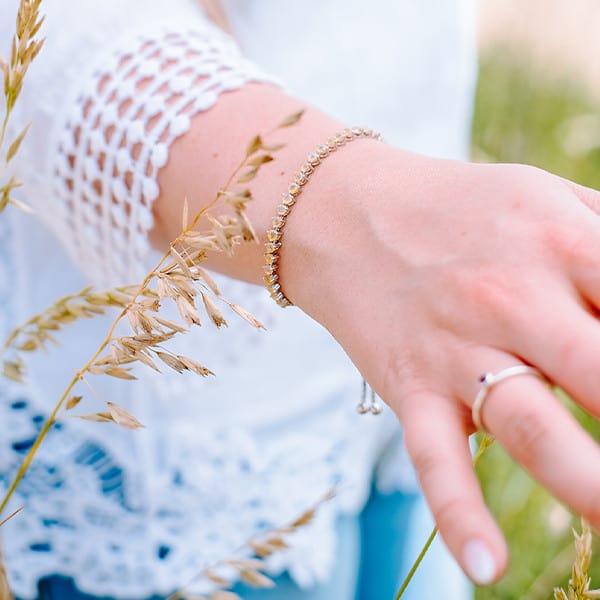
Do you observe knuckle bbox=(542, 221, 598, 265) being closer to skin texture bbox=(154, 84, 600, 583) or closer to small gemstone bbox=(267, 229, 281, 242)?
skin texture bbox=(154, 84, 600, 583)

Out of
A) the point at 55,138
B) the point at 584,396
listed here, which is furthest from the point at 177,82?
the point at 584,396

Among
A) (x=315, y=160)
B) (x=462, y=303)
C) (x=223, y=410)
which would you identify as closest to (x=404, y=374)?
(x=462, y=303)

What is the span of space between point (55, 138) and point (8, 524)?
1.32 feet

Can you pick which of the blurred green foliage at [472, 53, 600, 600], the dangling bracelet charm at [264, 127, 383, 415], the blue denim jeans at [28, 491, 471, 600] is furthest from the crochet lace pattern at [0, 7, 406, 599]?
the blurred green foliage at [472, 53, 600, 600]

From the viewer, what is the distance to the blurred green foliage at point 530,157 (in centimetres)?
138

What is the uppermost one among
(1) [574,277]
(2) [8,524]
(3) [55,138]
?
(1) [574,277]

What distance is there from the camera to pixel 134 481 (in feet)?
2.74

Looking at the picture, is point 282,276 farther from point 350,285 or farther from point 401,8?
point 401,8

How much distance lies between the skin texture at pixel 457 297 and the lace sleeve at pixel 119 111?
13 centimetres

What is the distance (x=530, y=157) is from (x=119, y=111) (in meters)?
1.37

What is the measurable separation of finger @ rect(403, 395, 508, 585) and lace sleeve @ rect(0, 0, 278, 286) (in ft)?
0.92

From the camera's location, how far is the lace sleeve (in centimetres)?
58

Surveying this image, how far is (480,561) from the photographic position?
32 cm

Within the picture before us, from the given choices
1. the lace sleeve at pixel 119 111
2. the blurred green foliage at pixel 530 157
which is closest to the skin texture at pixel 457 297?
the lace sleeve at pixel 119 111
